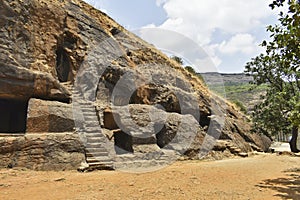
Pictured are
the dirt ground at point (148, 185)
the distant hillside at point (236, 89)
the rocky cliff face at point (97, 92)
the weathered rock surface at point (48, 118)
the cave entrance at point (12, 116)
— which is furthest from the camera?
the distant hillside at point (236, 89)

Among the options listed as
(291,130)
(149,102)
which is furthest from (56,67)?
(291,130)

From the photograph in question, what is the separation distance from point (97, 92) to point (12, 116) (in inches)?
178

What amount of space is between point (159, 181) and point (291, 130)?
1634 cm

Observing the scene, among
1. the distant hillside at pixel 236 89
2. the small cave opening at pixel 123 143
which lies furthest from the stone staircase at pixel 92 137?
the distant hillside at pixel 236 89

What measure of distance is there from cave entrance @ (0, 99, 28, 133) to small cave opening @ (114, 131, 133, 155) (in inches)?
190

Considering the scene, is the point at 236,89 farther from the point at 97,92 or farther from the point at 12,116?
the point at 12,116

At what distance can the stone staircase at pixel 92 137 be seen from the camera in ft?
34.2

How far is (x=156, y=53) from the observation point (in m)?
20.6

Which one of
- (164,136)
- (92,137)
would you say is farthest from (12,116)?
(164,136)

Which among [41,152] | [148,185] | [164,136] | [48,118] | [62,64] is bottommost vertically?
[148,185]

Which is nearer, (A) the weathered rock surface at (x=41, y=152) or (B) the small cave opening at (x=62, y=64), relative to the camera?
(A) the weathered rock surface at (x=41, y=152)

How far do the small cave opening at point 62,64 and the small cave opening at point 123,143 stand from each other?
14.1 ft

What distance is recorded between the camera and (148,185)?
7.84m

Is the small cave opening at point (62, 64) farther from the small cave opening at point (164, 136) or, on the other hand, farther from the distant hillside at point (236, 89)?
the distant hillside at point (236, 89)
